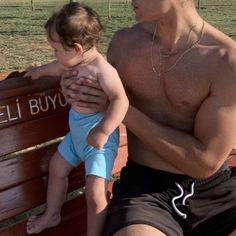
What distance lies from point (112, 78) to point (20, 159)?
1.93 feet

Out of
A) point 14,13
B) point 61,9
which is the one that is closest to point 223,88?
point 61,9

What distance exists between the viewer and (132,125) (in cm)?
282

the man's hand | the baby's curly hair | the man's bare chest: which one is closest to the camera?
the baby's curly hair

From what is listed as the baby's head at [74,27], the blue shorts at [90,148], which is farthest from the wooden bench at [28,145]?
the baby's head at [74,27]

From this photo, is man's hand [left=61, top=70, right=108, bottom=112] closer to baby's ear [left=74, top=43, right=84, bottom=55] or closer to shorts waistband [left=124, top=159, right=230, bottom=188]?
baby's ear [left=74, top=43, right=84, bottom=55]

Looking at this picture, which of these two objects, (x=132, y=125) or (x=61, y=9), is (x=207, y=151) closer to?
(x=132, y=125)

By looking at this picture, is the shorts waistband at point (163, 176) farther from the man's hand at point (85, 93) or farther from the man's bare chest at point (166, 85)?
the man's hand at point (85, 93)

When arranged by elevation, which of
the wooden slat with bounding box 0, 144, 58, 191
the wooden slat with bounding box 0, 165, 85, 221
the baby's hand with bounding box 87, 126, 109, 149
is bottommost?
the wooden slat with bounding box 0, 165, 85, 221

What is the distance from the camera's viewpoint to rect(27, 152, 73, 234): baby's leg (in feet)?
9.48

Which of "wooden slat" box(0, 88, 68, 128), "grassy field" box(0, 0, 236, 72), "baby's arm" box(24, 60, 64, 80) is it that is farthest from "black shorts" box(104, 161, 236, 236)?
"grassy field" box(0, 0, 236, 72)

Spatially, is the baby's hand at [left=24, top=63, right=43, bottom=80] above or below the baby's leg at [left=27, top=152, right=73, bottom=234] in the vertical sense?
above

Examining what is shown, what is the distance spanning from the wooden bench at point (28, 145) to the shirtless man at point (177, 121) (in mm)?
208

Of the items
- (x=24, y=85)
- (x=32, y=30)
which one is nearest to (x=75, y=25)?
(x=24, y=85)

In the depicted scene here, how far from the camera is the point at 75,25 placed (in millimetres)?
2592
